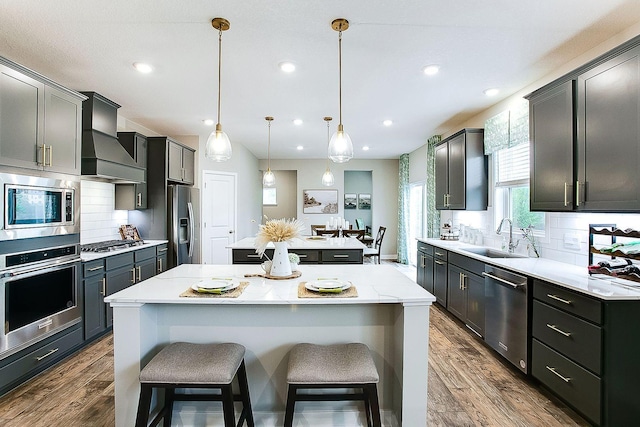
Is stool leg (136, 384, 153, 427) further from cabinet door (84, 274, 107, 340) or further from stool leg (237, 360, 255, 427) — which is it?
cabinet door (84, 274, 107, 340)

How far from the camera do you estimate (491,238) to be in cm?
424

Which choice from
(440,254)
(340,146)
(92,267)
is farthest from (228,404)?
(440,254)

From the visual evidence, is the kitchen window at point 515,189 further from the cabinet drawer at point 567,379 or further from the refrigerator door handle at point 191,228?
the refrigerator door handle at point 191,228

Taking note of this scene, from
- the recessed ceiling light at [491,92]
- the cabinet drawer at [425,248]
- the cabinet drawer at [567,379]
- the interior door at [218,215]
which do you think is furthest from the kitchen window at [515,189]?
the interior door at [218,215]

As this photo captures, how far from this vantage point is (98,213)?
420 cm

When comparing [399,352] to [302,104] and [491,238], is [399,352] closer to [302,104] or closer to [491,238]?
[491,238]

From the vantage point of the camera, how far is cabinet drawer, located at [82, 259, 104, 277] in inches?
124

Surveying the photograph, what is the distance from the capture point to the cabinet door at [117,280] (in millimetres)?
3529

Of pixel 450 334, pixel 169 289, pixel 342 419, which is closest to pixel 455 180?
pixel 450 334

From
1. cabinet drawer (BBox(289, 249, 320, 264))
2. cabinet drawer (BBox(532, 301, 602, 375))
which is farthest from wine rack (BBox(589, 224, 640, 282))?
cabinet drawer (BBox(289, 249, 320, 264))

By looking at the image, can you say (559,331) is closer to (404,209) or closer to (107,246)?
(107,246)

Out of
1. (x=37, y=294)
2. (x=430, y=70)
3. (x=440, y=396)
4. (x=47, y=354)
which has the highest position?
(x=430, y=70)

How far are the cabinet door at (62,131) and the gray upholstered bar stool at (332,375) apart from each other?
2.63 meters

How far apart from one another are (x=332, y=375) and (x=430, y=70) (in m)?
2.74
